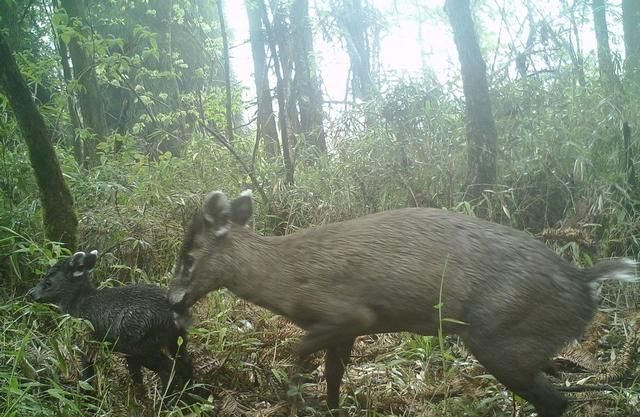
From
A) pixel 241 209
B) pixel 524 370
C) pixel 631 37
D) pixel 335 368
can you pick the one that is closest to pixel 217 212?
pixel 241 209

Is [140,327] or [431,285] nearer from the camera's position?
[431,285]

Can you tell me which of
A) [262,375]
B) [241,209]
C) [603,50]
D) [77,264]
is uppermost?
[603,50]

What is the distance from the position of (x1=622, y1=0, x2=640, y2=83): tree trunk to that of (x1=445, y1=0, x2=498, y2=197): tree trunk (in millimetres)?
1733

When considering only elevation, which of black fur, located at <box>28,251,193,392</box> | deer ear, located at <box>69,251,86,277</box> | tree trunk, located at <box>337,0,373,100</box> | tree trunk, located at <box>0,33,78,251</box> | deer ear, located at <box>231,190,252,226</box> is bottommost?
black fur, located at <box>28,251,193,392</box>

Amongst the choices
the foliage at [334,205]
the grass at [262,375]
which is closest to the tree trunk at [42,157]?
the foliage at [334,205]

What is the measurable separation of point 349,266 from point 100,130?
22.7 feet

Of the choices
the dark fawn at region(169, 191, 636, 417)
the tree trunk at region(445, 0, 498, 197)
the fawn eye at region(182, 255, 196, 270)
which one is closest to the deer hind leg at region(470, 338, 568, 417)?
the dark fawn at region(169, 191, 636, 417)

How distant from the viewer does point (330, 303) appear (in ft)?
11.7

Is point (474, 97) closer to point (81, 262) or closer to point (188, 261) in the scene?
point (188, 261)

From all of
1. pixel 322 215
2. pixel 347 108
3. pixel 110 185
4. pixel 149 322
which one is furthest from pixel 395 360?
pixel 347 108

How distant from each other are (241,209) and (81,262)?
1568mm

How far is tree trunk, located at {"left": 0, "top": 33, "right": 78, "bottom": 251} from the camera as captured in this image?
16.9ft

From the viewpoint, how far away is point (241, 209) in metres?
4.12

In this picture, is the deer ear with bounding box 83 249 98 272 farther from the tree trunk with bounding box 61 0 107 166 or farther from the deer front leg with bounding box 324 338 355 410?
the tree trunk with bounding box 61 0 107 166
